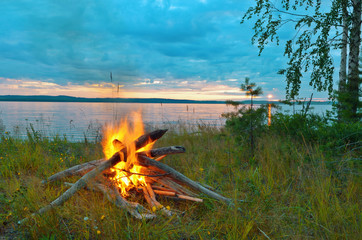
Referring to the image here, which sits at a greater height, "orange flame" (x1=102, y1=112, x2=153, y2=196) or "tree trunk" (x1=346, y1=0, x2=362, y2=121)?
"tree trunk" (x1=346, y1=0, x2=362, y2=121)

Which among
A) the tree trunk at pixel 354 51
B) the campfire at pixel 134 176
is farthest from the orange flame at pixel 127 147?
the tree trunk at pixel 354 51

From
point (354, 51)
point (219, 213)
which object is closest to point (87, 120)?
point (219, 213)

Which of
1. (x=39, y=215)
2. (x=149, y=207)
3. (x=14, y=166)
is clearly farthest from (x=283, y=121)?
(x=14, y=166)

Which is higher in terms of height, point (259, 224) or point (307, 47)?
point (307, 47)

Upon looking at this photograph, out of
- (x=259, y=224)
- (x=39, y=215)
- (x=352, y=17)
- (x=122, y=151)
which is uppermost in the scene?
(x=352, y=17)

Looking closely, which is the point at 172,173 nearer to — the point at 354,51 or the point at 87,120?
the point at 354,51

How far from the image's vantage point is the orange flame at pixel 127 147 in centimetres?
314

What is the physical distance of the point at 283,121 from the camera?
6.44 meters

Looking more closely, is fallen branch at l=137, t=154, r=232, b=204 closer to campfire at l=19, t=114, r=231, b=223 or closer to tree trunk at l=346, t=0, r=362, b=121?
campfire at l=19, t=114, r=231, b=223

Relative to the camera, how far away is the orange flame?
3141 millimetres

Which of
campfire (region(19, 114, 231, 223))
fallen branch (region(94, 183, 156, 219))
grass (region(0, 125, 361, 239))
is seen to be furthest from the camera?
campfire (region(19, 114, 231, 223))

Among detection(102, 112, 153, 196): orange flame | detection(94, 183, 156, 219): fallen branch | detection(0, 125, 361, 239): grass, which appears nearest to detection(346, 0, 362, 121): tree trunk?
detection(0, 125, 361, 239): grass

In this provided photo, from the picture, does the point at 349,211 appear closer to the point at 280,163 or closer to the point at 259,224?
the point at 259,224

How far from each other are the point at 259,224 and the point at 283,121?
15.0 ft
